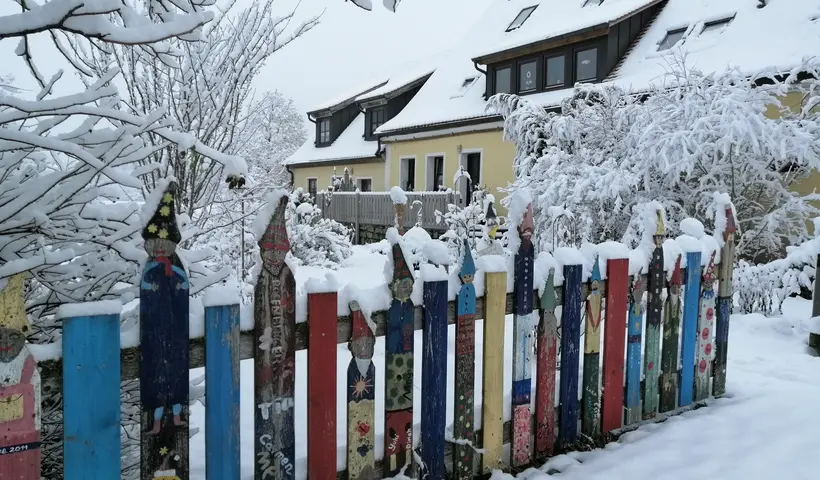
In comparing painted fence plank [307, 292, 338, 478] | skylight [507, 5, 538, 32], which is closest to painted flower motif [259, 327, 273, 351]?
painted fence plank [307, 292, 338, 478]

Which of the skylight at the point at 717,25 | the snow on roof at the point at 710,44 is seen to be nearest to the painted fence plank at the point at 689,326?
the snow on roof at the point at 710,44

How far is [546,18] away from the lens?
51.8 feet

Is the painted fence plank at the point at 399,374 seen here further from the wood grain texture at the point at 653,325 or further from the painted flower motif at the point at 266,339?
the wood grain texture at the point at 653,325

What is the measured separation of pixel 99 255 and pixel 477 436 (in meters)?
1.78

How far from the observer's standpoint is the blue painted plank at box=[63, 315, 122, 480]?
166 cm

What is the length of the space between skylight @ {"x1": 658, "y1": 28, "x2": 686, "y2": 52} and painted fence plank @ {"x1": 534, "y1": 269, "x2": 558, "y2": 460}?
39.1ft

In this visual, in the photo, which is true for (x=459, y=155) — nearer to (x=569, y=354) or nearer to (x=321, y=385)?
(x=569, y=354)

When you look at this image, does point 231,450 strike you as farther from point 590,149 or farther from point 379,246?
point 379,246

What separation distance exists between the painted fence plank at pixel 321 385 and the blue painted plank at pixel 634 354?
1.86m

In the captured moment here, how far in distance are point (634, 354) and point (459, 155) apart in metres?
14.2

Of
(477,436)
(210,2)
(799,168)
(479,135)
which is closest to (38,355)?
(210,2)

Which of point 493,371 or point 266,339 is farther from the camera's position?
point 493,371

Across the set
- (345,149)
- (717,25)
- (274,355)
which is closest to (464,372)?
(274,355)

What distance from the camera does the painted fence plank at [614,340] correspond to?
3.13 meters
